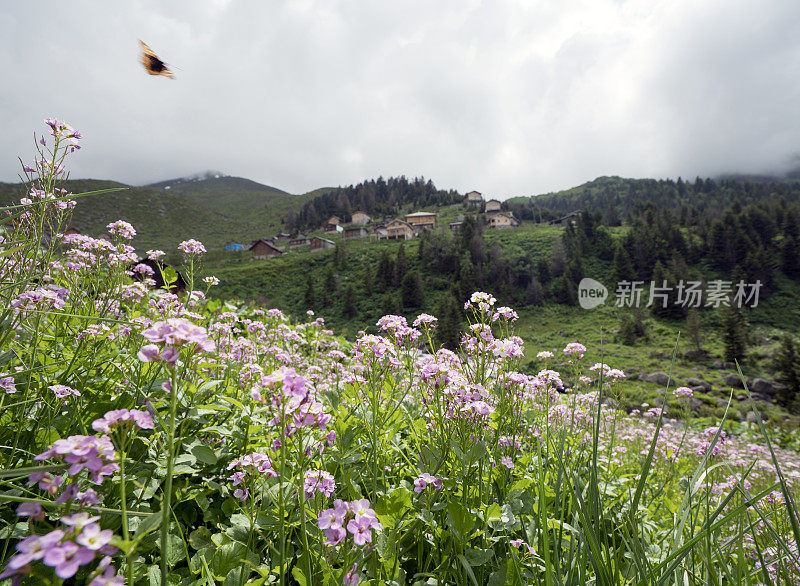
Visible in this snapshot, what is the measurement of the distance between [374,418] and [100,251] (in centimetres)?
300

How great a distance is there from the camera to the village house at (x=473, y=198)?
397 feet

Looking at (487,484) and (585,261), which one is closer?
(487,484)

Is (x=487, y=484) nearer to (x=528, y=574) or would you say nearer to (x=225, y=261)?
(x=528, y=574)

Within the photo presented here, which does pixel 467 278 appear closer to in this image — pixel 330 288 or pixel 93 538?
pixel 330 288

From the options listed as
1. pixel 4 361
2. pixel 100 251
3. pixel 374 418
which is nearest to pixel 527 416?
pixel 374 418

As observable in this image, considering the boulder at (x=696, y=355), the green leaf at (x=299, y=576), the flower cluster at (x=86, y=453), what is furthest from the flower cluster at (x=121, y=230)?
the boulder at (x=696, y=355)

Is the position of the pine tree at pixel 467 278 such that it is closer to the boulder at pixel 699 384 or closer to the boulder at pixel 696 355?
the boulder at pixel 696 355

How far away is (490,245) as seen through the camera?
7925 cm

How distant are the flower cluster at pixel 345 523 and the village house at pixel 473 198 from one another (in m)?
125

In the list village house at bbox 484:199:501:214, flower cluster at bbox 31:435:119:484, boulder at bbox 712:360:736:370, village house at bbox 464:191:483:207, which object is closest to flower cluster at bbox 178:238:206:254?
flower cluster at bbox 31:435:119:484

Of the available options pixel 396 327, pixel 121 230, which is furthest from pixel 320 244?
pixel 396 327

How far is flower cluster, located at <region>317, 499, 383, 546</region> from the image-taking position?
1.24 metres

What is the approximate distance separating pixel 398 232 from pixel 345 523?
9626 centimetres

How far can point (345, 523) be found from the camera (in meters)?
1.29
